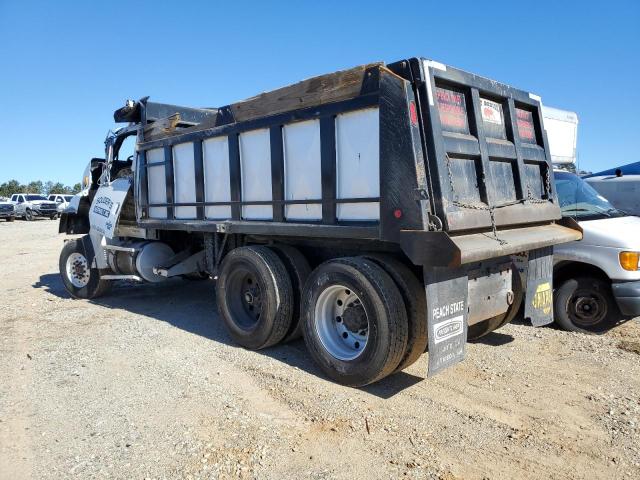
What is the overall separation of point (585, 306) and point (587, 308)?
3cm

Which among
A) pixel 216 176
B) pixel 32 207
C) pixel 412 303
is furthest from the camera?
pixel 32 207

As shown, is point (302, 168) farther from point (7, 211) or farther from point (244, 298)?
point (7, 211)

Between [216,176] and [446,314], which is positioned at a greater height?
[216,176]

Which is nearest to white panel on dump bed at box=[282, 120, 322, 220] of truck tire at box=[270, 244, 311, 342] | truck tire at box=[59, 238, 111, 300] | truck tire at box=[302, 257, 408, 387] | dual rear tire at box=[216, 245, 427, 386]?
truck tire at box=[270, 244, 311, 342]

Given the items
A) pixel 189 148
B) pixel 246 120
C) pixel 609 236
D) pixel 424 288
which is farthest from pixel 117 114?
pixel 609 236

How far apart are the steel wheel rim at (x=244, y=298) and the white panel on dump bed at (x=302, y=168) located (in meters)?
1.07

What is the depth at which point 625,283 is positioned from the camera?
5500 mm

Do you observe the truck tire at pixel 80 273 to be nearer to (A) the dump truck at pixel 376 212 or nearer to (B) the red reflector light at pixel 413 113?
(A) the dump truck at pixel 376 212

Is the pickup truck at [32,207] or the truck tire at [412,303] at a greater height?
the pickup truck at [32,207]

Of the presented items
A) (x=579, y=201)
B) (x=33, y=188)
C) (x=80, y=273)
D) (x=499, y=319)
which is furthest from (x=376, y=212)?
(x=33, y=188)

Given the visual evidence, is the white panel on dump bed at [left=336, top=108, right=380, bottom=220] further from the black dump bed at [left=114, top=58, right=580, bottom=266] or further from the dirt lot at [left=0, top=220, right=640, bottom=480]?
the dirt lot at [left=0, top=220, right=640, bottom=480]

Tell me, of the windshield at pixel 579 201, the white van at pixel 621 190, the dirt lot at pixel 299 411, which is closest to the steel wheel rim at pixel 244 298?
the dirt lot at pixel 299 411

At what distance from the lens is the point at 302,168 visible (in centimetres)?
489

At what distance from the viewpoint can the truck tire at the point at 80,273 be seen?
8.36 m
